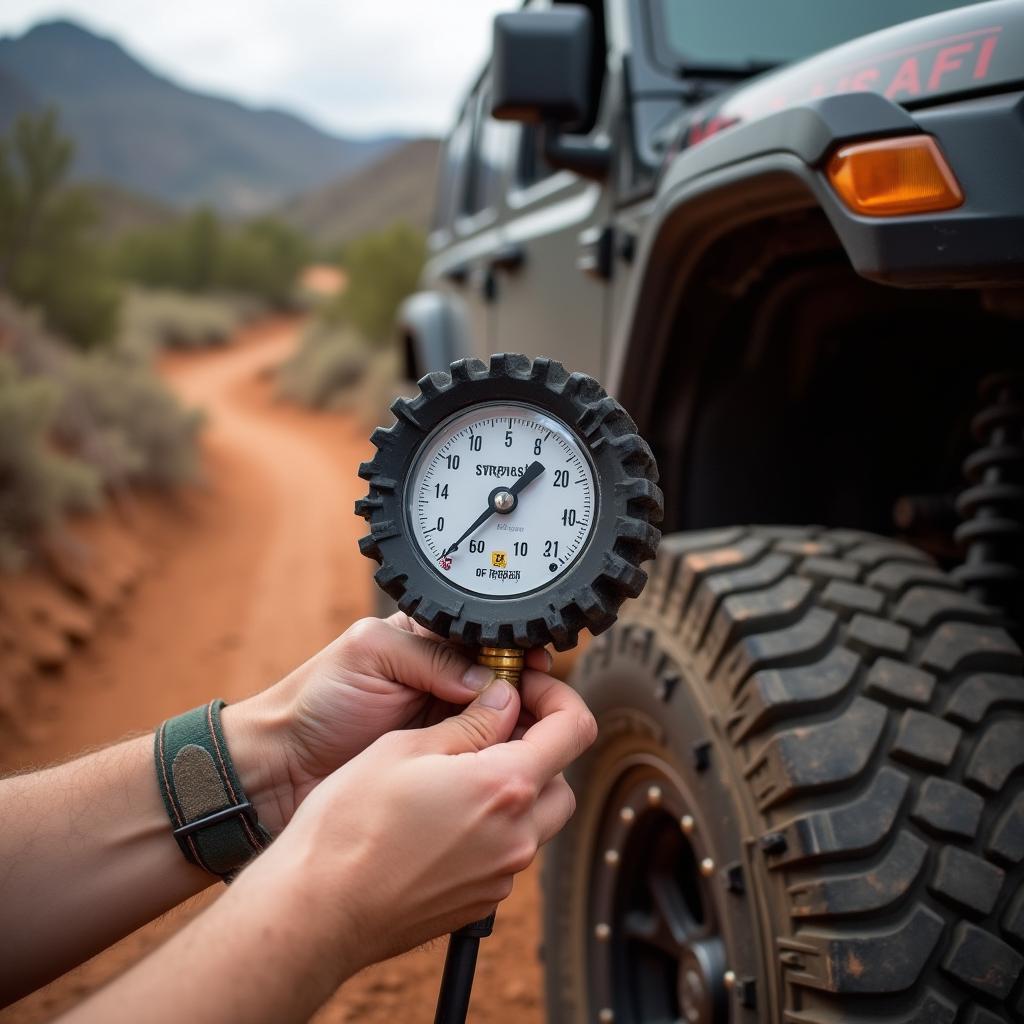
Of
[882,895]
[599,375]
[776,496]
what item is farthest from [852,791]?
[599,375]

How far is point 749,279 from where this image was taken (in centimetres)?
195

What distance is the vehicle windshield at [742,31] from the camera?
2346 millimetres

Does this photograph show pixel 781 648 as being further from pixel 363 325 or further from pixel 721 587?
pixel 363 325

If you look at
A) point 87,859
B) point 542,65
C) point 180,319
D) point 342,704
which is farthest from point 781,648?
point 180,319

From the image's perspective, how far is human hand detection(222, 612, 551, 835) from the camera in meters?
1.36

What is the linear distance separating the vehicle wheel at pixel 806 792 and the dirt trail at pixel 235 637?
2.63ft

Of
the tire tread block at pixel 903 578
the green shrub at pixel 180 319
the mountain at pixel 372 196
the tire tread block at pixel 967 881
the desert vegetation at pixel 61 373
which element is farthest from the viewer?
the mountain at pixel 372 196

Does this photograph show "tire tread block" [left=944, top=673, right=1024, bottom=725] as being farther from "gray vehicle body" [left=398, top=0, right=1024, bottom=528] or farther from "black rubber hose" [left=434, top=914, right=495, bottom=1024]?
"black rubber hose" [left=434, top=914, right=495, bottom=1024]

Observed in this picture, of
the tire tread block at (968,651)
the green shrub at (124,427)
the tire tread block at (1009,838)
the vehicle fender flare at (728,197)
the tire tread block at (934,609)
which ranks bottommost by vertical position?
the green shrub at (124,427)

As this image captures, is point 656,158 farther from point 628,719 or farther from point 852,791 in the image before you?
point 852,791

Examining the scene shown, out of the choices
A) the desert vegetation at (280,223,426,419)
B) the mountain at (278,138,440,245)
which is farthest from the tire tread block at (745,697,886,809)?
the mountain at (278,138,440,245)

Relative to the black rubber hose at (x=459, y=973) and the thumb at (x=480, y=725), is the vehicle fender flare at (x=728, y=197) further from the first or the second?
the black rubber hose at (x=459, y=973)

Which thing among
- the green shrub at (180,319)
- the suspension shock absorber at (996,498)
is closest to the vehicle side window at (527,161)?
A: the suspension shock absorber at (996,498)

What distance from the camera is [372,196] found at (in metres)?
73.1
